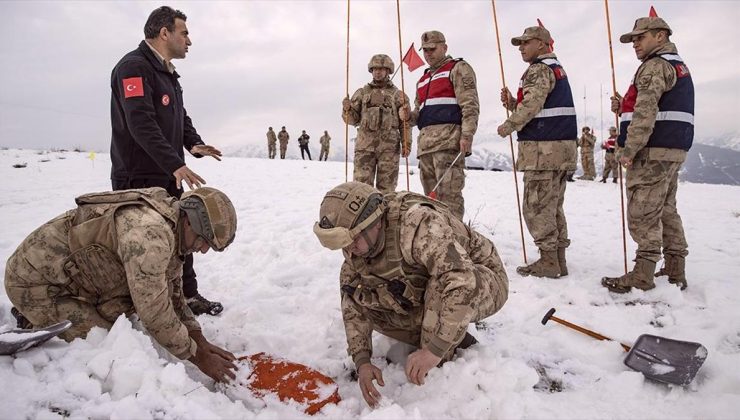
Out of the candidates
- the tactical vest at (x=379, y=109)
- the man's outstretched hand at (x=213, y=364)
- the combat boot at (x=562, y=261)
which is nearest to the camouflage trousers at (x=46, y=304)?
the man's outstretched hand at (x=213, y=364)

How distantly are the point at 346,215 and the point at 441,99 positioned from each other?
3213 mm

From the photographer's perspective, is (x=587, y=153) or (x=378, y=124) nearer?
(x=378, y=124)

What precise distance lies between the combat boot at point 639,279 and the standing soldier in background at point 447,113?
1905 millimetres

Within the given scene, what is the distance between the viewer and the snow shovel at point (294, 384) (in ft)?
7.95

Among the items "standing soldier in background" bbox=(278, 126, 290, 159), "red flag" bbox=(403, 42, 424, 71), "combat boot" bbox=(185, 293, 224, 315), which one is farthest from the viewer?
"standing soldier in background" bbox=(278, 126, 290, 159)

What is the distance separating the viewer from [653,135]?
13.1 feet

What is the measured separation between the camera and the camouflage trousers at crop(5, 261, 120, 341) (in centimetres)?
241

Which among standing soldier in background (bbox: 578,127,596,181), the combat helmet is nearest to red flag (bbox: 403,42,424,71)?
the combat helmet

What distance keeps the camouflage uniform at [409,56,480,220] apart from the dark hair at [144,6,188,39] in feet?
9.98

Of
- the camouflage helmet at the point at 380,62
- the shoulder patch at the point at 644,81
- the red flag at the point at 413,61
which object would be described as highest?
the red flag at the point at 413,61

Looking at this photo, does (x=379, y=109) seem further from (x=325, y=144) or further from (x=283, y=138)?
(x=325, y=144)

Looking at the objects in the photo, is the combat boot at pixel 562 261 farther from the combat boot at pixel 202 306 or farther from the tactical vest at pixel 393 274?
the combat boot at pixel 202 306

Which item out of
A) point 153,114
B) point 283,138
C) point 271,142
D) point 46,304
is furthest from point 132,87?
point 271,142

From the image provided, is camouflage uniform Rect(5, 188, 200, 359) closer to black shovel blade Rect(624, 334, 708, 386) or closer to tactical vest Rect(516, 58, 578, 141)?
black shovel blade Rect(624, 334, 708, 386)
